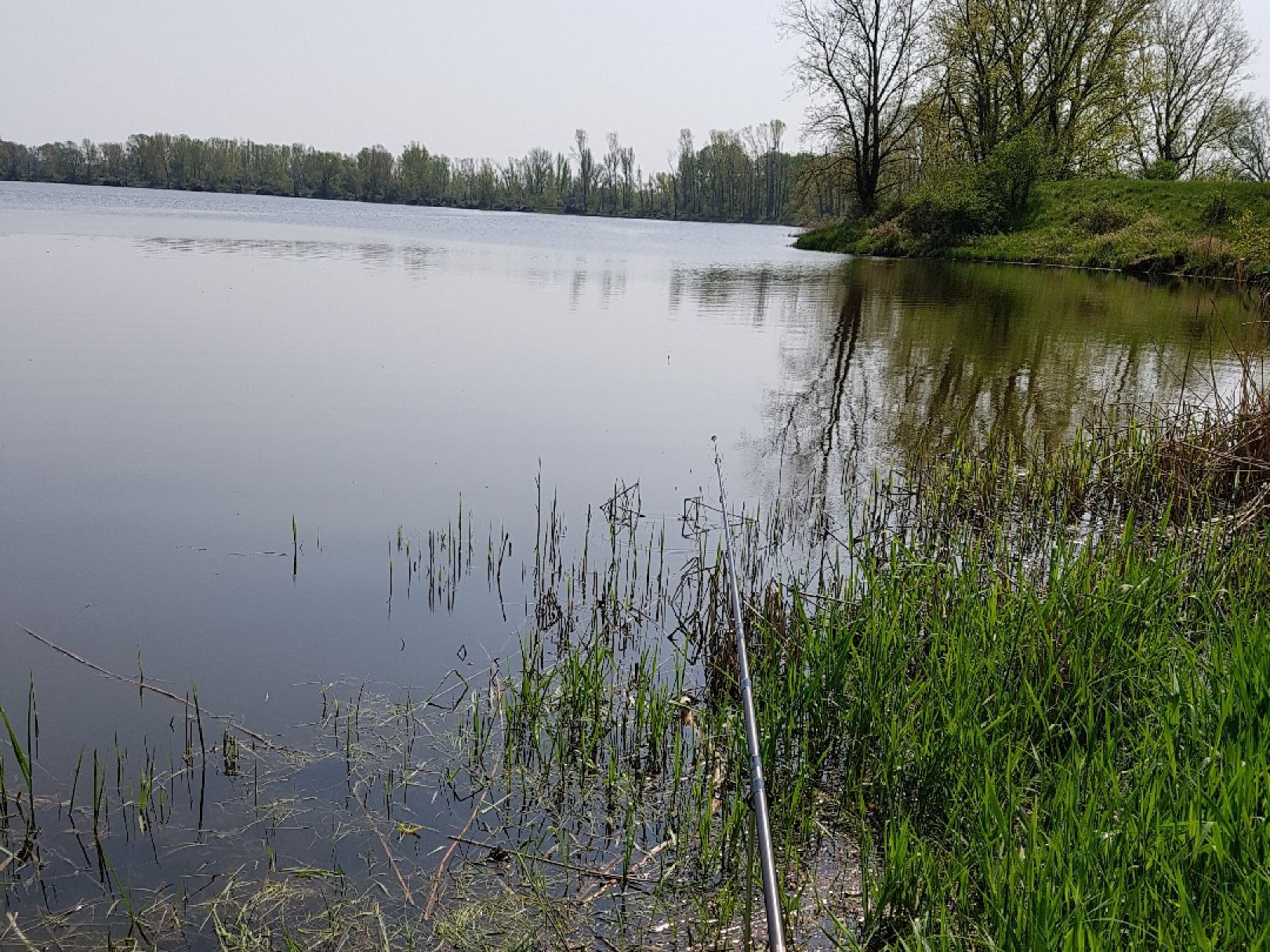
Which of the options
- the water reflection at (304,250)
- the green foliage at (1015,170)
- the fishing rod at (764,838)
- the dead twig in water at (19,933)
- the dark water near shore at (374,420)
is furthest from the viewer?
the green foliage at (1015,170)

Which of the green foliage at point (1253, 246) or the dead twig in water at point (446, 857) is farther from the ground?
the green foliage at point (1253, 246)

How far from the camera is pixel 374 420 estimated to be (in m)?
10.4

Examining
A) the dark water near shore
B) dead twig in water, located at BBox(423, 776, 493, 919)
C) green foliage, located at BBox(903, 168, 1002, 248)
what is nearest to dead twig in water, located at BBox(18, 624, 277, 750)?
the dark water near shore

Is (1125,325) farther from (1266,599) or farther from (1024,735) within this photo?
(1024,735)

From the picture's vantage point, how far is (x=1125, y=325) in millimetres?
19750

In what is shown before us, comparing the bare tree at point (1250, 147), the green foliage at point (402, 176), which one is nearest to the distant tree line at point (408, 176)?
the green foliage at point (402, 176)

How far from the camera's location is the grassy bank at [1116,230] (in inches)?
1262

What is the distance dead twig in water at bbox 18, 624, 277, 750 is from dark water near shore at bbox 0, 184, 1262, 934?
0.05 m

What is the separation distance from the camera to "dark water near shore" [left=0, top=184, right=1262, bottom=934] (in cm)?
539

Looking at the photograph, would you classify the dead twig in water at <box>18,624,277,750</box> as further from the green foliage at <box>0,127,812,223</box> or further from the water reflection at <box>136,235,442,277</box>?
the green foliage at <box>0,127,812,223</box>

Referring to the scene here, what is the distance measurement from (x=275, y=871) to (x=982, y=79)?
167 feet

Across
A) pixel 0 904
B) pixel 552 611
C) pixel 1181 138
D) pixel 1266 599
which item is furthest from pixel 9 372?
pixel 1181 138

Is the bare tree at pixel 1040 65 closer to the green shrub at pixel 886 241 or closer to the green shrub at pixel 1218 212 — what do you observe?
the green shrub at pixel 886 241

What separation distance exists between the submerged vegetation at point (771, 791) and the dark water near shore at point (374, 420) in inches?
22.5
